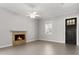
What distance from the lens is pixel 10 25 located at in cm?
536

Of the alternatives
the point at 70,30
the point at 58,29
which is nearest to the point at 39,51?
the point at 70,30

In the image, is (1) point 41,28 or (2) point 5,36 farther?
(1) point 41,28

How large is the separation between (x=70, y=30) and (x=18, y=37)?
11.4 ft

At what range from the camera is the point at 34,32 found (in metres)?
7.58

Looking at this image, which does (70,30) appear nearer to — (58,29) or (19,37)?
(58,29)

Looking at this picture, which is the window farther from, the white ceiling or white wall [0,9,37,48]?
the white ceiling

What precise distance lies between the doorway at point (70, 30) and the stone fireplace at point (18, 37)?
116 inches

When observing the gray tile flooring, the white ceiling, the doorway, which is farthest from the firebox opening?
the doorway

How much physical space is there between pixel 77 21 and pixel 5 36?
4303 mm

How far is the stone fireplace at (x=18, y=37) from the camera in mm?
5664

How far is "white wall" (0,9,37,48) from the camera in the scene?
4.76m

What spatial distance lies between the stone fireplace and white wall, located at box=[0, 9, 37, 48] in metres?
0.24

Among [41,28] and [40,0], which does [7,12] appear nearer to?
[41,28]
